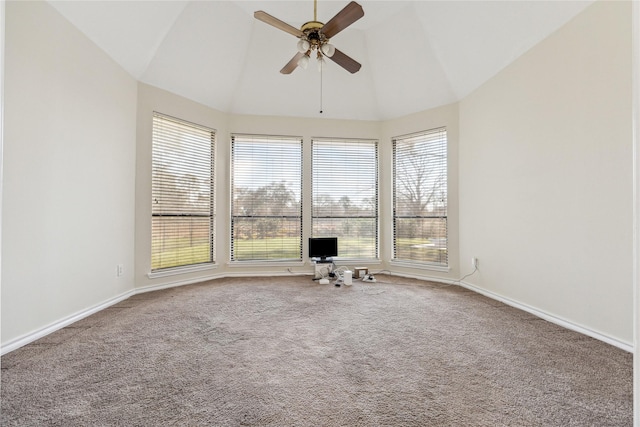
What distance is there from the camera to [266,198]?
4934 mm

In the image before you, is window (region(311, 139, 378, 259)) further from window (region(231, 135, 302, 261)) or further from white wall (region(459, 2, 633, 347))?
white wall (region(459, 2, 633, 347))

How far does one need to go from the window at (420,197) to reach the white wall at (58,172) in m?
3.88

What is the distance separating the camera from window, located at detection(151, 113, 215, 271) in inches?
159

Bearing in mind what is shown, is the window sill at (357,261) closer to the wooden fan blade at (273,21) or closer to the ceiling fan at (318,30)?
the ceiling fan at (318,30)

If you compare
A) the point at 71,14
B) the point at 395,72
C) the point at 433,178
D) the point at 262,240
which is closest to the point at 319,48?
the point at 395,72

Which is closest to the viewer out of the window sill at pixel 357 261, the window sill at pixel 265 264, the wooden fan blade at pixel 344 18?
the wooden fan blade at pixel 344 18

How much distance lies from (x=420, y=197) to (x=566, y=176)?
2.11 meters

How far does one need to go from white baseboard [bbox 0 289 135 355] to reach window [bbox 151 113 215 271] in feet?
2.51

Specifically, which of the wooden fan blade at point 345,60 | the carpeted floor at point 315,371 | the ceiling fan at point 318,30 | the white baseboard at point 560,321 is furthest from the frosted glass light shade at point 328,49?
the white baseboard at point 560,321

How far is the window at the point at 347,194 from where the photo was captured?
5070mm

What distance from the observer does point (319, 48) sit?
9.71 feet

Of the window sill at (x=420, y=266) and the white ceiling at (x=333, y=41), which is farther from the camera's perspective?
the window sill at (x=420, y=266)

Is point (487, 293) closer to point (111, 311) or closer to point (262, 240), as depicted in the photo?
point (262, 240)

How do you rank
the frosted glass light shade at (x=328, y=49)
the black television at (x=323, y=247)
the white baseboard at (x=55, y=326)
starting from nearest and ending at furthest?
the white baseboard at (x=55, y=326) → the frosted glass light shade at (x=328, y=49) → the black television at (x=323, y=247)
